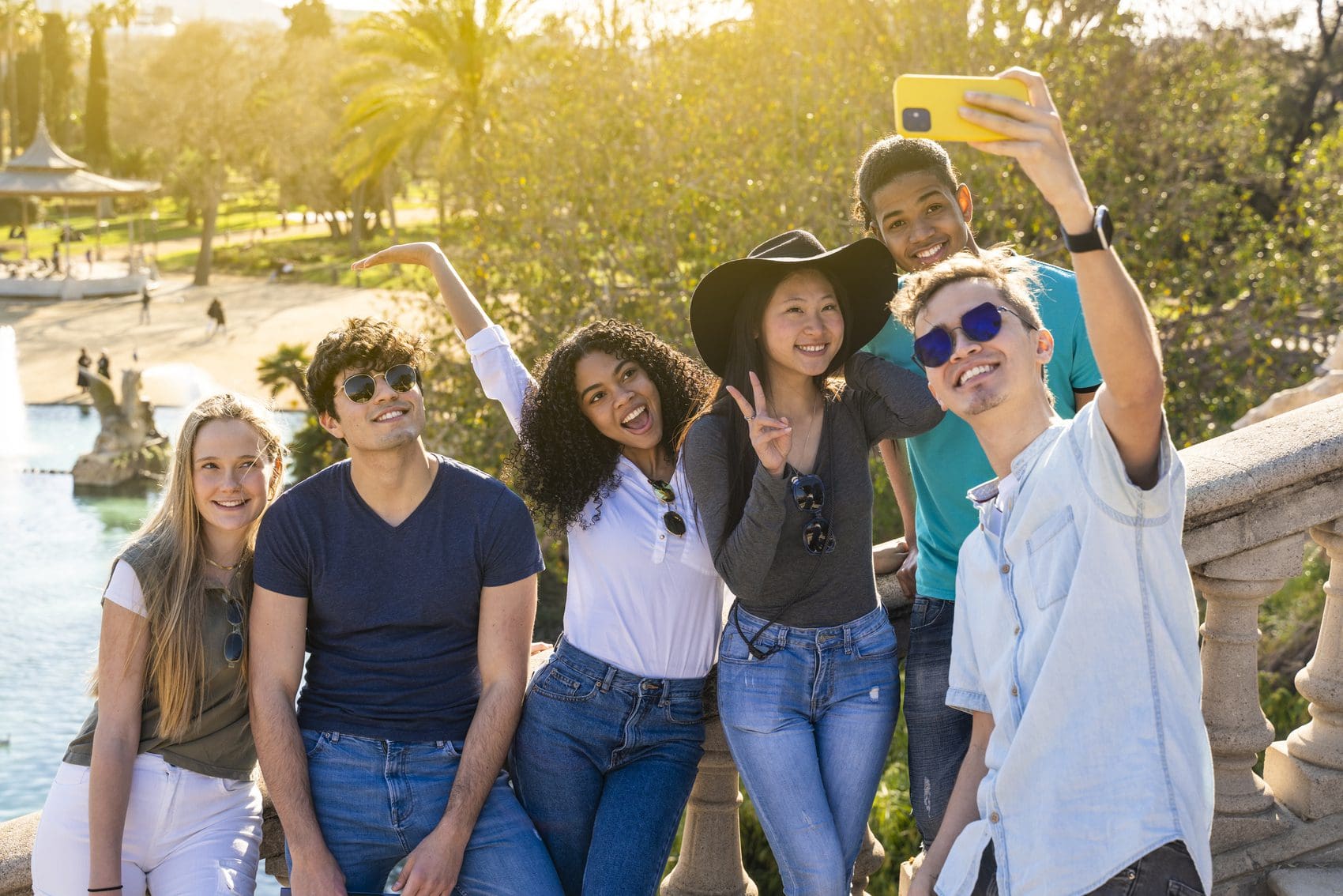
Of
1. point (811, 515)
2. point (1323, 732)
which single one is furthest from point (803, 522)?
point (1323, 732)

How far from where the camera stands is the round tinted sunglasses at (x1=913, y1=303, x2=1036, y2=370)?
238 centimetres

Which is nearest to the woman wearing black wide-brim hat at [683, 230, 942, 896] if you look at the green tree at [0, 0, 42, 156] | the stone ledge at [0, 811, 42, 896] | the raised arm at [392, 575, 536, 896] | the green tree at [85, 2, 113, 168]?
the raised arm at [392, 575, 536, 896]

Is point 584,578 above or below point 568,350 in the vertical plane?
below

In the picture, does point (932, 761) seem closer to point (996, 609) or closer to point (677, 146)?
point (996, 609)

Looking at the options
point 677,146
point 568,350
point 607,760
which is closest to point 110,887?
point 607,760

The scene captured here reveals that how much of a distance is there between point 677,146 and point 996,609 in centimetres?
975

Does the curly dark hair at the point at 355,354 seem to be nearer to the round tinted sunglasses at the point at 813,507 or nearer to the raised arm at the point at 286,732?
the raised arm at the point at 286,732

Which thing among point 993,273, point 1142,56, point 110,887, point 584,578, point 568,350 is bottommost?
point 110,887

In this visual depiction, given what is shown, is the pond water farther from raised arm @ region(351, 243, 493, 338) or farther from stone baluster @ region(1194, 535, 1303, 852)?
stone baluster @ region(1194, 535, 1303, 852)

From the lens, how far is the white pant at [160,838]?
2.91 meters

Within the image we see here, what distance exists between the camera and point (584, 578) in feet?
10.7

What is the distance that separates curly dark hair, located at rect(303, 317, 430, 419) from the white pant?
3.27 feet

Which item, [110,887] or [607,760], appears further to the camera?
[607,760]

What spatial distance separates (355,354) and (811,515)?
1.26 m
